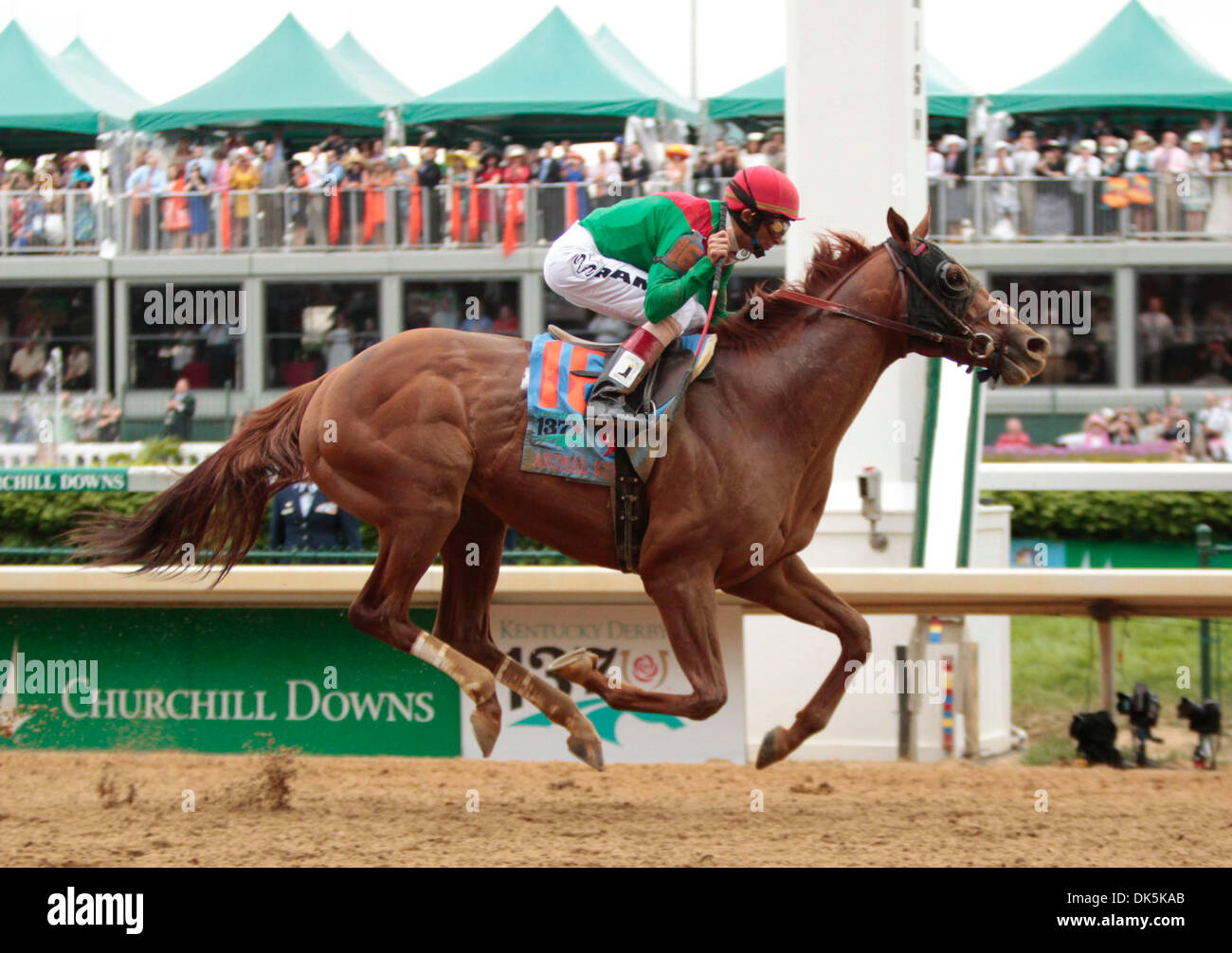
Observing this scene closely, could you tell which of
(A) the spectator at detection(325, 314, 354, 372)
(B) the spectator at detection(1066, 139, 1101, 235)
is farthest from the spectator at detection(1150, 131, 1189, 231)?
(A) the spectator at detection(325, 314, 354, 372)

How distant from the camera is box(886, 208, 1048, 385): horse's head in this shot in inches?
195

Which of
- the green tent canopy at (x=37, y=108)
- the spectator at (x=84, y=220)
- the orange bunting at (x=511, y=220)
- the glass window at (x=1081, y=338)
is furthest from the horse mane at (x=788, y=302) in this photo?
the green tent canopy at (x=37, y=108)

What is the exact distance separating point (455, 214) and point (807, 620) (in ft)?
41.5

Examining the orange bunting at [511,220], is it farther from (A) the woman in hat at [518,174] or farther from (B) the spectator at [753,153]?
(B) the spectator at [753,153]

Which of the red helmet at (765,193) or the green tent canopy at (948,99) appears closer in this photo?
the red helmet at (765,193)

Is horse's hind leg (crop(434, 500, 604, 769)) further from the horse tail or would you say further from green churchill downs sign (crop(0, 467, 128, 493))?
green churchill downs sign (crop(0, 467, 128, 493))

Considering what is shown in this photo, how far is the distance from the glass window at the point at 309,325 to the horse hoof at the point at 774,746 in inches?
527

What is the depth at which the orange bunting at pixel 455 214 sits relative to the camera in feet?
55.2

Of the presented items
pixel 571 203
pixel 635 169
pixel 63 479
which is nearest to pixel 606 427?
pixel 63 479

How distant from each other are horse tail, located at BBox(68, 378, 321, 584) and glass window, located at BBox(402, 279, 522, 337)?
11902 millimetres

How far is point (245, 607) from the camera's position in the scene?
7133mm

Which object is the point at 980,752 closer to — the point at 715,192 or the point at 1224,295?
the point at 715,192

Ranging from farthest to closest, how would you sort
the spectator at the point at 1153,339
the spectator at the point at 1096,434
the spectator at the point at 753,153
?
1. the spectator at the point at 1153,339
2. the spectator at the point at 753,153
3. the spectator at the point at 1096,434

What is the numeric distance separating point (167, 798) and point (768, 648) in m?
3.21
